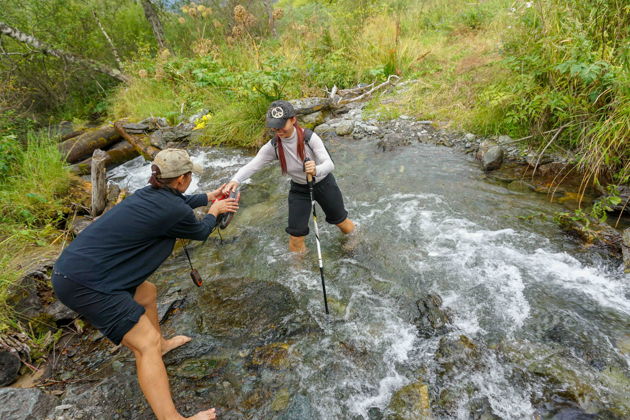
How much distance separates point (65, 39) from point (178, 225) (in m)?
13.9

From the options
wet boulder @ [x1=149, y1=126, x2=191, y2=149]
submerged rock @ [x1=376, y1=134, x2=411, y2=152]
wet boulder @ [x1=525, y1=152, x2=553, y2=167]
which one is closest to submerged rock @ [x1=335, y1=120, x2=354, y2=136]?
submerged rock @ [x1=376, y1=134, x2=411, y2=152]

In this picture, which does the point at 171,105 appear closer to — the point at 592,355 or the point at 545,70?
the point at 545,70

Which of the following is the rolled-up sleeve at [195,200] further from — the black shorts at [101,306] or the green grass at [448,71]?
the green grass at [448,71]

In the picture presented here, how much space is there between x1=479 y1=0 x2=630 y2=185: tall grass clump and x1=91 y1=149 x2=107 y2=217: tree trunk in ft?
23.9

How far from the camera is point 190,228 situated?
2.78 m

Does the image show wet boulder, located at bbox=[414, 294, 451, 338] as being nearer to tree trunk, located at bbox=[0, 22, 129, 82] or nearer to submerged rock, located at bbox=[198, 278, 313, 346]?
submerged rock, located at bbox=[198, 278, 313, 346]

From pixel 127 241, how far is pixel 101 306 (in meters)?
0.51

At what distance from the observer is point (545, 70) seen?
16.6ft

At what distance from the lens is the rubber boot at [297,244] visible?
469 cm

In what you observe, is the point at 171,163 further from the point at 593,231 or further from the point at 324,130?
the point at 324,130

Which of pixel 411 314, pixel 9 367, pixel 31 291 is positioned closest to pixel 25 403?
pixel 9 367

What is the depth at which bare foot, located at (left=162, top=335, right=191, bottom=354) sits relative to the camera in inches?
136

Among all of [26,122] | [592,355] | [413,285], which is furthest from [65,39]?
[592,355]

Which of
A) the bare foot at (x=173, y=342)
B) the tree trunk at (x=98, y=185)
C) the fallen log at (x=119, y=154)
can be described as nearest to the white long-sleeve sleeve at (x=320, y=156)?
the bare foot at (x=173, y=342)
